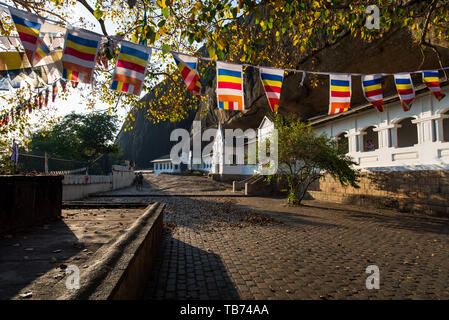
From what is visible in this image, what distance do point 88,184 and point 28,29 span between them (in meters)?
12.9

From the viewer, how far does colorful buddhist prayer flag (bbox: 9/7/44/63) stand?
4363mm

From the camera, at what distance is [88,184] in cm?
1572

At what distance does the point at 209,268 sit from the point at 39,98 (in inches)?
330

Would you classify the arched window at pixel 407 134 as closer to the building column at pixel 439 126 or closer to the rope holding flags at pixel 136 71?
the building column at pixel 439 126

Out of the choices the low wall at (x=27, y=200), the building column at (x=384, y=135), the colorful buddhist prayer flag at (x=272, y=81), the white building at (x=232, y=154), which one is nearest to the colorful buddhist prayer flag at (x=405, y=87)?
the colorful buddhist prayer flag at (x=272, y=81)

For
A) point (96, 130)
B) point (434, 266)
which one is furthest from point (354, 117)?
point (96, 130)

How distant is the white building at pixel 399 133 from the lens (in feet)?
32.9

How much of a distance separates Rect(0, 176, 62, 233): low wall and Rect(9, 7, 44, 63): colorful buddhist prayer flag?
7.27 ft

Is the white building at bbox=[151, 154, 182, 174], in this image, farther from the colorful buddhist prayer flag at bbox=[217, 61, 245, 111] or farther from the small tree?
the colorful buddhist prayer flag at bbox=[217, 61, 245, 111]

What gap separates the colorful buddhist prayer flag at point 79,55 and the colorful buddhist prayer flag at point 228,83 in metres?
2.66

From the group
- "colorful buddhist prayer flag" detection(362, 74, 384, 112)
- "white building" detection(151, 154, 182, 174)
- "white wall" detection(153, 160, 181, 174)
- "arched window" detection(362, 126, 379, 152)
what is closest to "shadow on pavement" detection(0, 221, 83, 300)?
"colorful buddhist prayer flag" detection(362, 74, 384, 112)

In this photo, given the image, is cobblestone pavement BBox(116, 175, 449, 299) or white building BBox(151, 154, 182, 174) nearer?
cobblestone pavement BBox(116, 175, 449, 299)

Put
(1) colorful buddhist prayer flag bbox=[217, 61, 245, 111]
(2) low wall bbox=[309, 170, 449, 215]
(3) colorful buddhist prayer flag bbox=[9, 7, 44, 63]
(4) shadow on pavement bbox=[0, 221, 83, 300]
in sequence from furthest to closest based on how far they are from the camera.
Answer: (2) low wall bbox=[309, 170, 449, 215] → (1) colorful buddhist prayer flag bbox=[217, 61, 245, 111] → (3) colorful buddhist prayer flag bbox=[9, 7, 44, 63] → (4) shadow on pavement bbox=[0, 221, 83, 300]
